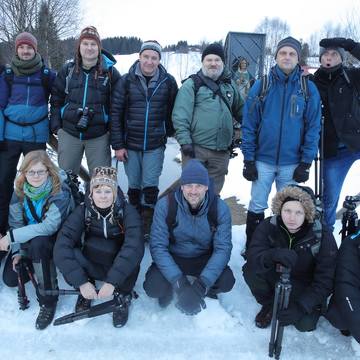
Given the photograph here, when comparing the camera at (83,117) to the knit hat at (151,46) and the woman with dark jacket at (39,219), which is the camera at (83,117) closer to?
the woman with dark jacket at (39,219)

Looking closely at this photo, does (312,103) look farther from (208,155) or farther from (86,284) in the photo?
(86,284)

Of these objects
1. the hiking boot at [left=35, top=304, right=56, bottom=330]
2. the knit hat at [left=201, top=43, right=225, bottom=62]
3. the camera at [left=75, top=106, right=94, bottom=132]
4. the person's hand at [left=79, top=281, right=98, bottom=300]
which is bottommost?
the hiking boot at [left=35, top=304, right=56, bottom=330]

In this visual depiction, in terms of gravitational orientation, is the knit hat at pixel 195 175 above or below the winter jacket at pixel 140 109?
below

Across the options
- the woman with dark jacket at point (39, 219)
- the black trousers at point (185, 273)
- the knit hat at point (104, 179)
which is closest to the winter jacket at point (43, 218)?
the woman with dark jacket at point (39, 219)

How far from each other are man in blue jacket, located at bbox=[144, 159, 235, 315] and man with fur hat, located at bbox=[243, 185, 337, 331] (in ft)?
0.88

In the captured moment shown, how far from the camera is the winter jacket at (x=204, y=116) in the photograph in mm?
3707

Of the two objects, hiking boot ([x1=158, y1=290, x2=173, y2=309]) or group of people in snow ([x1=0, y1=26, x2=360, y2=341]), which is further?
hiking boot ([x1=158, y1=290, x2=173, y2=309])

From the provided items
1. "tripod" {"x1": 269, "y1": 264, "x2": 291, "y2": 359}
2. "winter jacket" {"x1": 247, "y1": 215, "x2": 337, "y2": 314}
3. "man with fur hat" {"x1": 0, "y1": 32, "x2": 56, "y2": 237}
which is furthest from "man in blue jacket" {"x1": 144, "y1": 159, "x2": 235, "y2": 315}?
"man with fur hat" {"x1": 0, "y1": 32, "x2": 56, "y2": 237}

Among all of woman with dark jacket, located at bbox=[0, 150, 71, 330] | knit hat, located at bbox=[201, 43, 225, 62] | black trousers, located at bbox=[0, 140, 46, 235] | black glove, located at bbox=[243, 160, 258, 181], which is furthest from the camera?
black trousers, located at bbox=[0, 140, 46, 235]

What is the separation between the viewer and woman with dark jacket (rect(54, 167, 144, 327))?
2994 millimetres

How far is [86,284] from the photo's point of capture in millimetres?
2939

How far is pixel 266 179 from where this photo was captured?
11.9ft

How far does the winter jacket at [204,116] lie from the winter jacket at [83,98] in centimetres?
71

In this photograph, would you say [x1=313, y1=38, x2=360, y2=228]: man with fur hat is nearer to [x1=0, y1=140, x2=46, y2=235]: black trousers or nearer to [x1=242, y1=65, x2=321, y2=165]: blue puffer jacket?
[x1=242, y1=65, x2=321, y2=165]: blue puffer jacket
